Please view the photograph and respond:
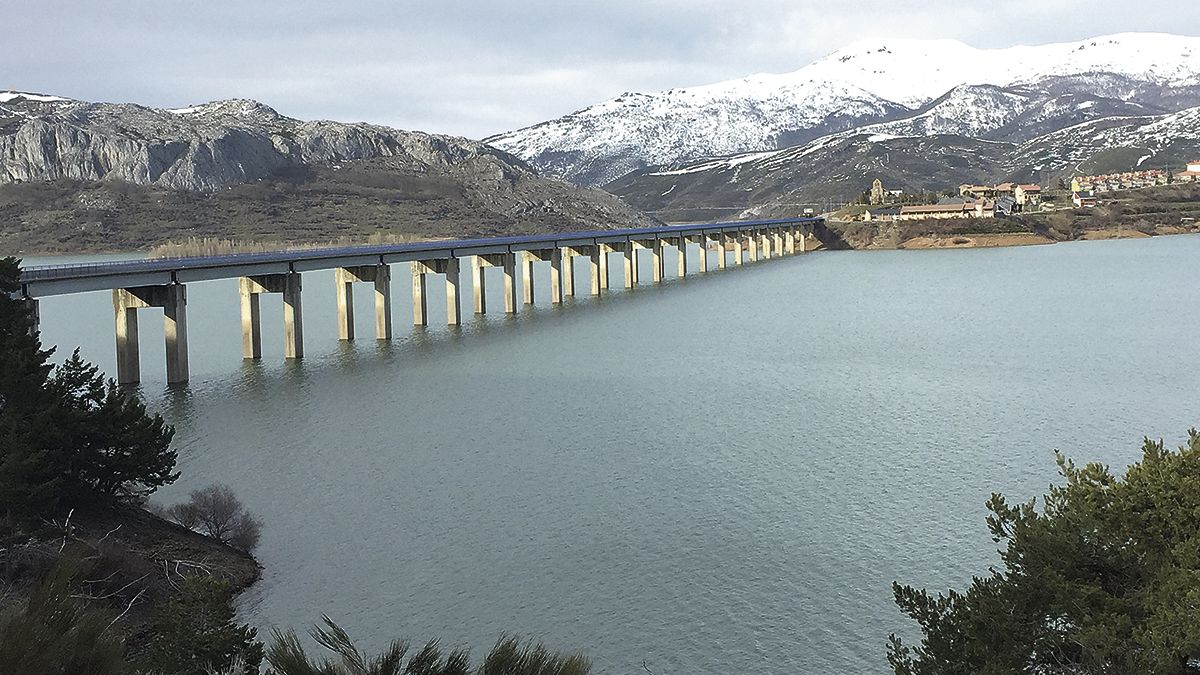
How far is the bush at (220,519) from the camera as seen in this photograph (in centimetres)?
2059

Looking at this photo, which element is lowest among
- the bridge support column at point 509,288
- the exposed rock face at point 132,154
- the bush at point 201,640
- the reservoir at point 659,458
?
the reservoir at point 659,458

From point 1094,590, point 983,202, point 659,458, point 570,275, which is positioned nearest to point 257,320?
point 659,458

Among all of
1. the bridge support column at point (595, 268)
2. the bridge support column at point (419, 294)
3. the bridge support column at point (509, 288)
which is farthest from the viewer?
the bridge support column at point (595, 268)

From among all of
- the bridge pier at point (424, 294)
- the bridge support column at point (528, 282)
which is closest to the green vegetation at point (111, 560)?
the bridge pier at point (424, 294)

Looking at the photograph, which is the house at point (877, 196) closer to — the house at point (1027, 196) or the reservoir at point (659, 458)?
the house at point (1027, 196)

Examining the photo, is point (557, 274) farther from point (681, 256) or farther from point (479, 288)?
point (681, 256)

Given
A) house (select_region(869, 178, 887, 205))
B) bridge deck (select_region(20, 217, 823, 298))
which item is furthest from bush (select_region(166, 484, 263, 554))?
house (select_region(869, 178, 887, 205))

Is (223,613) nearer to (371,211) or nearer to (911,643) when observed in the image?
(911,643)

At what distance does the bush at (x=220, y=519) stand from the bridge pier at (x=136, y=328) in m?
18.7

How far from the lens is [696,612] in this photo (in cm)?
1727

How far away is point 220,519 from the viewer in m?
21.0

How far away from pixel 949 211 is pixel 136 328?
115m

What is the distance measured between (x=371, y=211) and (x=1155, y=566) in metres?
155

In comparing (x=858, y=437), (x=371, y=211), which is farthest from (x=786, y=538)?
(x=371, y=211)
